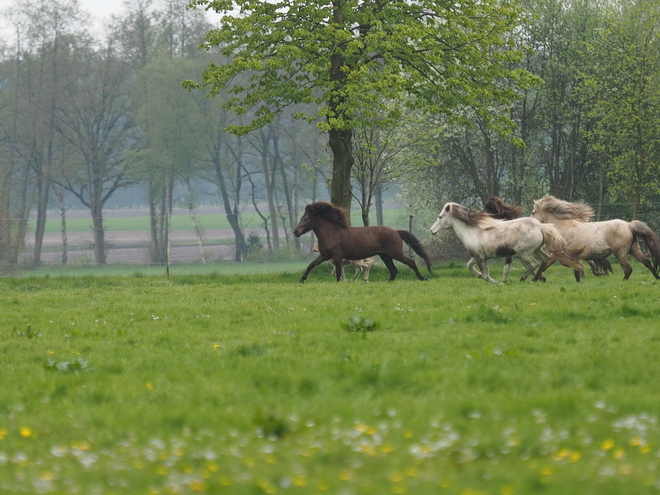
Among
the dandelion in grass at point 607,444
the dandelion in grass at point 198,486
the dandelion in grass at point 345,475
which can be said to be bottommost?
the dandelion in grass at point 198,486

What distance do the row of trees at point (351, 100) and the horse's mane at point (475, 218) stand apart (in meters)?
6.21

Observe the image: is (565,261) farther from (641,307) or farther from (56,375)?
(56,375)

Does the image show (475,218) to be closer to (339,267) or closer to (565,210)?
(565,210)

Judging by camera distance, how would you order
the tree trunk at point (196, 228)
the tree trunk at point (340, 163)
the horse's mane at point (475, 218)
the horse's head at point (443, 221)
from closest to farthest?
the horse's mane at point (475, 218) < the horse's head at point (443, 221) < the tree trunk at point (340, 163) < the tree trunk at point (196, 228)

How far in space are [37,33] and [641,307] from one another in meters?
74.8

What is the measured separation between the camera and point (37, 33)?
79.0 meters

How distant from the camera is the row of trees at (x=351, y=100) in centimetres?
2955

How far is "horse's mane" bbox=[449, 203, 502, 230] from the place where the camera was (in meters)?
22.2

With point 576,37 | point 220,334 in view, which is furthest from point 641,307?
point 576,37

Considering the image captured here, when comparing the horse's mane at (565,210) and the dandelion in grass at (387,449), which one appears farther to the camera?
the horse's mane at (565,210)

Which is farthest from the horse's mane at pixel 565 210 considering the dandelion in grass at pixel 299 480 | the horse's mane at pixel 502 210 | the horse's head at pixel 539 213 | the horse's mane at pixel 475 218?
the dandelion in grass at pixel 299 480

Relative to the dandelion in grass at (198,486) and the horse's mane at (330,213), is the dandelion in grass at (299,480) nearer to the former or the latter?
the dandelion in grass at (198,486)

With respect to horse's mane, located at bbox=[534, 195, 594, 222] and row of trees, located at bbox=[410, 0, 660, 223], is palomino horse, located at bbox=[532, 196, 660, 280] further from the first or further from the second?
row of trees, located at bbox=[410, 0, 660, 223]

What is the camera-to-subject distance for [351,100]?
1089 inches
